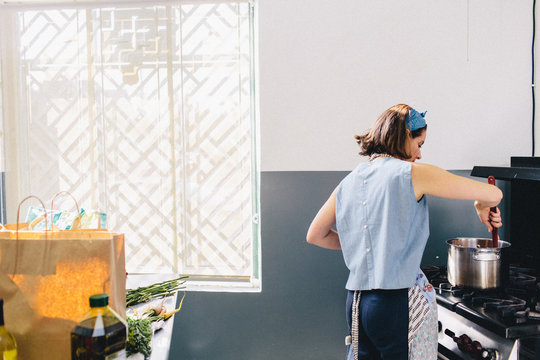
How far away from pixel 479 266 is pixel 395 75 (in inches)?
40.0

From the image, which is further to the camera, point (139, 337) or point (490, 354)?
point (490, 354)

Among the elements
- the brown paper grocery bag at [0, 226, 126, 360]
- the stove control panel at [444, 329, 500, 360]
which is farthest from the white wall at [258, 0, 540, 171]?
the brown paper grocery bag at [0, 226, 126, 360]

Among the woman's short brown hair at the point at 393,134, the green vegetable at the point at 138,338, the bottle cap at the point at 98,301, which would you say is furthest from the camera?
the woman's short brown hair at the point at 393,134

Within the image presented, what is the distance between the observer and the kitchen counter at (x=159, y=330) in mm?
1163

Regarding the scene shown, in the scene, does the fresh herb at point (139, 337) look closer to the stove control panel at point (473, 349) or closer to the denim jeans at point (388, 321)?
the denim jeans at point (388, 321)

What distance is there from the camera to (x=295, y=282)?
2115mm

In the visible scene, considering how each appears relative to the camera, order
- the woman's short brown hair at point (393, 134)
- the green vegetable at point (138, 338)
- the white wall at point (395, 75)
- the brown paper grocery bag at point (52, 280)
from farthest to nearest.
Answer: the white wall at point (395, 75)
the woman's short brown hair at point (393, 134)
the green vegetable at point (138, 338)
the brown paper grocery bag at point (52, 280)

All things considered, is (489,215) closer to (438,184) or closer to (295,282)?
(438,184)

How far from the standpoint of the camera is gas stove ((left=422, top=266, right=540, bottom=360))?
123 centimetres

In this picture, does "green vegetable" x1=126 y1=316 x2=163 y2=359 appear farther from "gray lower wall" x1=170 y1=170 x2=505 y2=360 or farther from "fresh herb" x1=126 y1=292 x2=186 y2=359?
"gray lower wall" x1=170 y1=170 x2=505 y2=360

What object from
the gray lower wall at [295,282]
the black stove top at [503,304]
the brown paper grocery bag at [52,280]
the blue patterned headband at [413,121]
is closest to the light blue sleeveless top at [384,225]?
the blue patterned headband at [413,121]

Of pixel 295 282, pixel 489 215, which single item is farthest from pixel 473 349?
pixel 295 282

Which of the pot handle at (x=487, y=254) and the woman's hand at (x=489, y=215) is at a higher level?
the woman's hand at (x=489, y=215)

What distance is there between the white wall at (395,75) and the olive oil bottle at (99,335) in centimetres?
130
